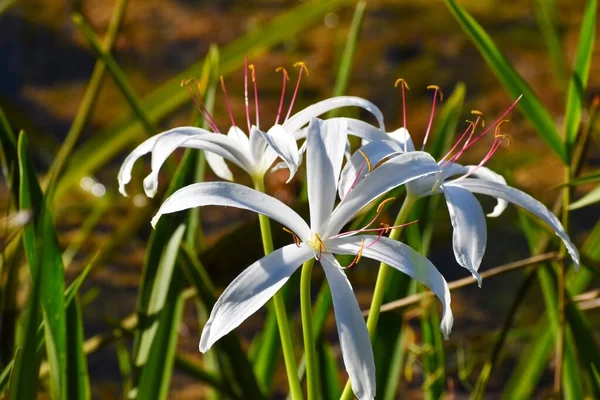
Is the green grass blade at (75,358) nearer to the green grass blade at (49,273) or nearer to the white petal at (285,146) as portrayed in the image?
the green grass blade at (49,273)

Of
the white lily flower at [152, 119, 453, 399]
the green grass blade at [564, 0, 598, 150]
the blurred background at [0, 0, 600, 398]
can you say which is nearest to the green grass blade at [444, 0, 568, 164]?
the green grass blade at [564, 0, 598, 150]

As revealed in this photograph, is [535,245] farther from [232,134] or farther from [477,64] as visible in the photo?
[477,64]

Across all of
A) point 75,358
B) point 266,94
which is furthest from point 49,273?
point 266,94

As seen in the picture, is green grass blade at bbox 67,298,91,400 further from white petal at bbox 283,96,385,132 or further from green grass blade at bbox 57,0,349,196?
green grass blade at bbox 57,0,349,196

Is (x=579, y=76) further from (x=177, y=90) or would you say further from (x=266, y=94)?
(x=266, y=94)

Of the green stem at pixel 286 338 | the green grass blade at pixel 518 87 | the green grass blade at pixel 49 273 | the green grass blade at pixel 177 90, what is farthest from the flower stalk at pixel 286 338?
the green grass blade at pixel 177 90
